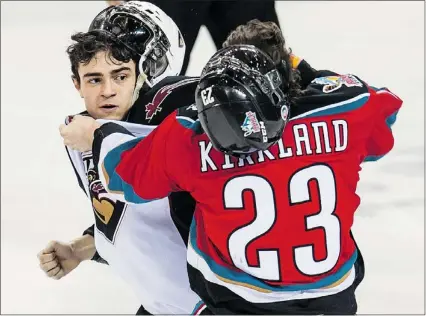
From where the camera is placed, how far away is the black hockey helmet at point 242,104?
117cm

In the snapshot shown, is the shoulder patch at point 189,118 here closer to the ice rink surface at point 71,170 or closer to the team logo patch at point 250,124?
the team logo patch at point 250,124

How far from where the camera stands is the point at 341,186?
4.17ft

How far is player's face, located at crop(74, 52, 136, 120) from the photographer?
4.85 feet

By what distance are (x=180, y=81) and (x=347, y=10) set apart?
2.58 metres

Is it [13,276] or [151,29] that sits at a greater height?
[151,29]

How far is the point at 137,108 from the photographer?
152 cm

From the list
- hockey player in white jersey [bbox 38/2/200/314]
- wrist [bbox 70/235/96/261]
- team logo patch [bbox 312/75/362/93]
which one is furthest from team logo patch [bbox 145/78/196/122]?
wrist [bbox 70/235/96/261]

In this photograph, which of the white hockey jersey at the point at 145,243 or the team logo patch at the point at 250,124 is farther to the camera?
the white hockey jersey at the point at 145,243

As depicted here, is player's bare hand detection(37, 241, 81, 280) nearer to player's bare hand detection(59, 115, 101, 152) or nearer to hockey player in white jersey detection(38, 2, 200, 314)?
hockey player in white jersey detection(38, 2, 200, 314)

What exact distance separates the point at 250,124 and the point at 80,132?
379mm

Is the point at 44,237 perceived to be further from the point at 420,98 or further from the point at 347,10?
the point at 347,10

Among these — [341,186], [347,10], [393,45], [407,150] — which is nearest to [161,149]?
[341,186]

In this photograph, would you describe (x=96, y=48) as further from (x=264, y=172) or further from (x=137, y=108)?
(x=264, y=172)

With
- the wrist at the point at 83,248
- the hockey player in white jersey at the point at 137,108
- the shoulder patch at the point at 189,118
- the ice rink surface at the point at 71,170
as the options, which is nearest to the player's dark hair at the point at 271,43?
the shoulder patch at the point at 189,118
